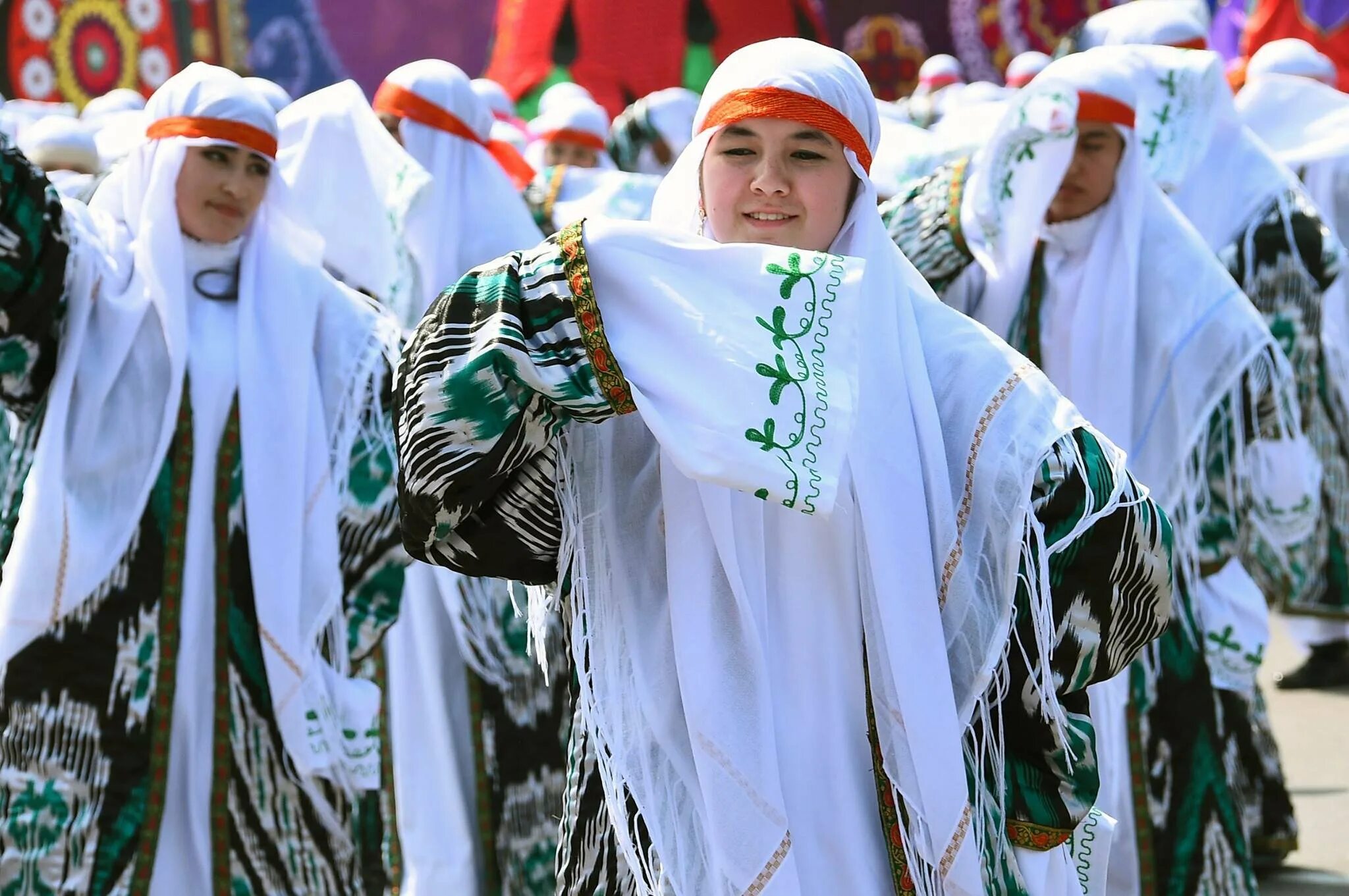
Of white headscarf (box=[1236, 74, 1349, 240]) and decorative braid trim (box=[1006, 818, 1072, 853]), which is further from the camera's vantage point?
white headscarf (box=[1236, 74, 1349, 240])

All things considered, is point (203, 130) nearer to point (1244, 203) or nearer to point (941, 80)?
point (1244, 203)

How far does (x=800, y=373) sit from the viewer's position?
1.88 m

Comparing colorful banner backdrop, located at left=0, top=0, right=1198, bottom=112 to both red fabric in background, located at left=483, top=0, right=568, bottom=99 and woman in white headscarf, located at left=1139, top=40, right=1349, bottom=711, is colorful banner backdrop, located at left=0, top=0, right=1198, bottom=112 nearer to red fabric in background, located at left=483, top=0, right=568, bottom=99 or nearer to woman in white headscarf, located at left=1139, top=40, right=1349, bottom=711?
red fabric in background, located at left=483, top=0, right=568, bottom=99

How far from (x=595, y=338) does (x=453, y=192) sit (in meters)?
3.01

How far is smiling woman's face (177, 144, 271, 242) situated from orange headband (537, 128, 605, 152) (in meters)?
4.32

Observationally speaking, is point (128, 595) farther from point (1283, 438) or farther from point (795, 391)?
point (1283, 438)

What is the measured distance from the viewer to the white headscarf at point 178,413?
3264 millimetres

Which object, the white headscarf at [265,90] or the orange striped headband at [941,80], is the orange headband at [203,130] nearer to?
the white headscarf at [265,90]

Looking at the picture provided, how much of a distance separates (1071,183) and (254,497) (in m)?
1.77

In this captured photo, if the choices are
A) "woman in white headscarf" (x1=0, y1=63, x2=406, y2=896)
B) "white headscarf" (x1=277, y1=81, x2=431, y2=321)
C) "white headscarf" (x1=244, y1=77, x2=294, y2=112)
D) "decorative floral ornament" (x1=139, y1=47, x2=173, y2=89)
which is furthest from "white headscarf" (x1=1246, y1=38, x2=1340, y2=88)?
"decorative floral ornament" (x1=139, y1=47, x2=173, y2=89)

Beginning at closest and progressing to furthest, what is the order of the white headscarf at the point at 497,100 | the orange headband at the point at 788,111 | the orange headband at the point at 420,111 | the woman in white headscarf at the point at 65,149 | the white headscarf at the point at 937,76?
the orange headband at the point at 788,111, the orange headband at the point at 420,111, the woman in white headscarf at the point at 65,149, the white headscarf at the point at 497,100, the white headscarf at the point at 937,76

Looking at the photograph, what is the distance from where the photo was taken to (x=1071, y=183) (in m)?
3.98

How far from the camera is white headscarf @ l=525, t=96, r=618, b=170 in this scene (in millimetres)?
7926

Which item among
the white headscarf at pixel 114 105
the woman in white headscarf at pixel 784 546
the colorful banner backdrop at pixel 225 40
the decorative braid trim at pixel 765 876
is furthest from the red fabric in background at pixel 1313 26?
the colorful banner backdrop at pixel 225 40
